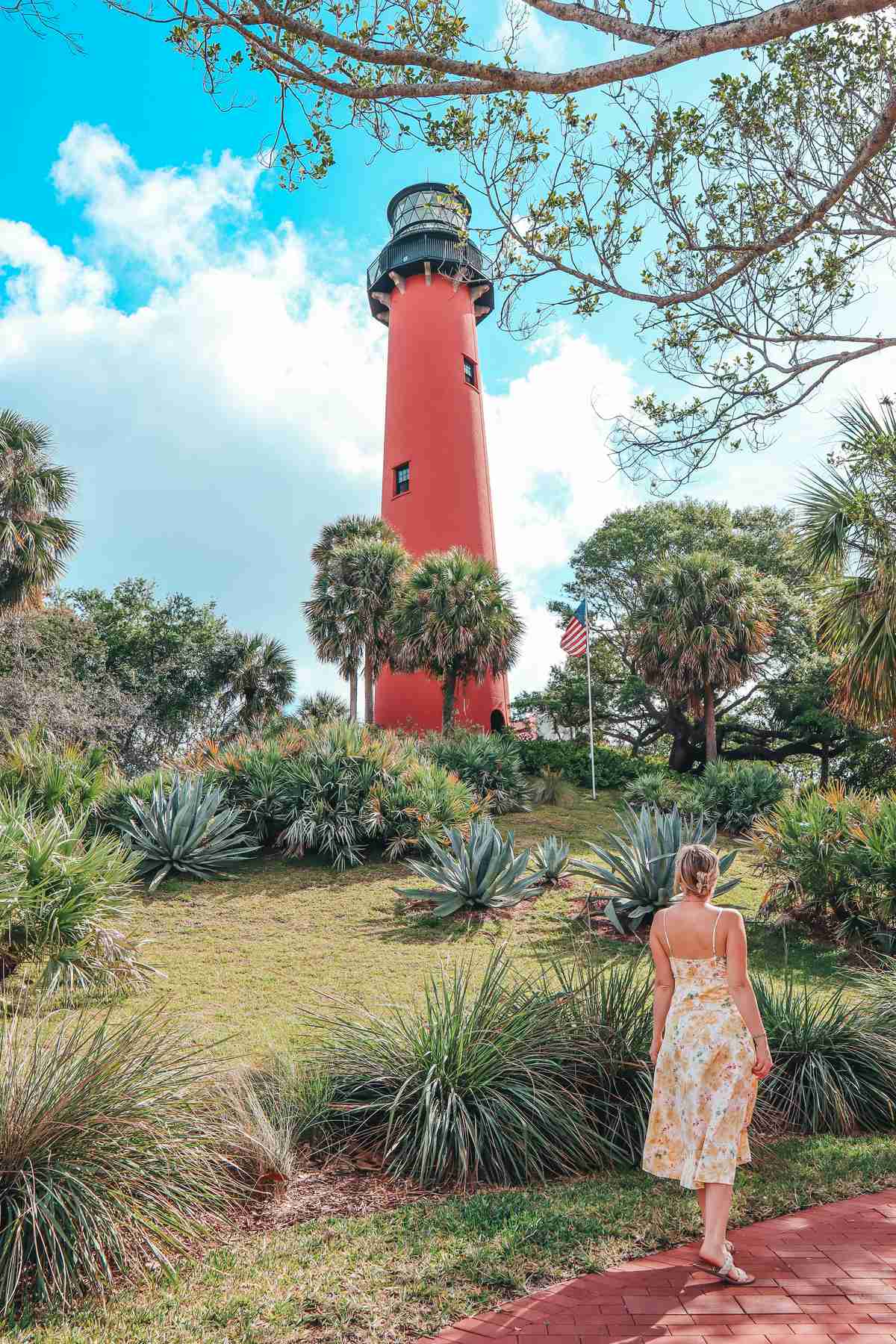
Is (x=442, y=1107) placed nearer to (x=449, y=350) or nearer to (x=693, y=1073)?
(x=693, y=1073)

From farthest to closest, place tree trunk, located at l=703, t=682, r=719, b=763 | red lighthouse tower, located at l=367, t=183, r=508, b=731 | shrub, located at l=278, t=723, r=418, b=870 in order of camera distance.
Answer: red lighthouse tower, located at l=367, t=183, r=508, b=731
tree trunk, located at l=703, t=682, r=719, b=763
shrub, located at l=278, t=723, r=418, b=870

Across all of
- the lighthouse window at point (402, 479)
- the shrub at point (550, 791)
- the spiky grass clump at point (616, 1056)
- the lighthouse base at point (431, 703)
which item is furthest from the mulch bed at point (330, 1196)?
the lighthouse window at point (402, 479)

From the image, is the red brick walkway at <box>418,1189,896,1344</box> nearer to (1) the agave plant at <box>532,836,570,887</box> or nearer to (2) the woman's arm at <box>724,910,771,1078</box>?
(2) the woman's arm at <box>724,910,771,1078</box>

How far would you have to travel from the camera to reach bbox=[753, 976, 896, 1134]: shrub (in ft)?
15.9

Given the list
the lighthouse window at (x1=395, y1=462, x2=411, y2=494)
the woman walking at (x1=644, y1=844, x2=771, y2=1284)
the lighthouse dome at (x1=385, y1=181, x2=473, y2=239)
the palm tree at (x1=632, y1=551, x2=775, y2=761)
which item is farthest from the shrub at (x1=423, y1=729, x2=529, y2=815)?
the lighthouse dome at (x1=385, y1=181, x2=473, y2=239)

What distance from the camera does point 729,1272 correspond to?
297 cm

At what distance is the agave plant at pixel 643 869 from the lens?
29.8 feet

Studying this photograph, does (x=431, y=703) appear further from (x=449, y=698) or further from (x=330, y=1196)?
(x=330, y=1196)

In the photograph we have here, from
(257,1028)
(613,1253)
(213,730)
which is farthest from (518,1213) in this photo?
(213,730)

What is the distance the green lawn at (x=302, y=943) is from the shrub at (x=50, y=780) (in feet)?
5.36

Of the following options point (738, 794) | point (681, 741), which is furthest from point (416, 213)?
point (738, 794)

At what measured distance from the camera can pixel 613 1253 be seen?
3201 millimetres

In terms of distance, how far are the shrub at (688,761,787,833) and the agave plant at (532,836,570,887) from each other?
5.06m

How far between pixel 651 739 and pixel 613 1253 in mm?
26712
